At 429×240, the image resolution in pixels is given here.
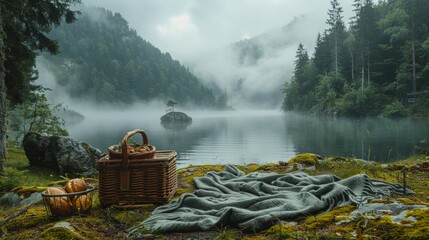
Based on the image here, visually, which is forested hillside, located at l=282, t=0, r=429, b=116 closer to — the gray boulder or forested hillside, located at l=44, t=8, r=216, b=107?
the gray boulder

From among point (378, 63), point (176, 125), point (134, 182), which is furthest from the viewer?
point (176, 125)

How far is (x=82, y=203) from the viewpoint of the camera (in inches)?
165

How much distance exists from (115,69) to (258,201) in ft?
492

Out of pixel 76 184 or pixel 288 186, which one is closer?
pixel 76 184

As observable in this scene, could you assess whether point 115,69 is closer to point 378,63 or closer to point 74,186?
point 378,63

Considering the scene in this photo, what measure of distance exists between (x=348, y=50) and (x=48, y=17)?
59.3 meters

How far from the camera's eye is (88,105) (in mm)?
148125

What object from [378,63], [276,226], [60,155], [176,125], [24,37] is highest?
[378,63]

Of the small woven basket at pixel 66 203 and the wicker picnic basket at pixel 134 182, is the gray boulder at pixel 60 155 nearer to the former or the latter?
the wicker picnic basket at pixel 134 182

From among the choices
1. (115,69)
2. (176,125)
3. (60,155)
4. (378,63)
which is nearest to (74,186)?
(60,155)

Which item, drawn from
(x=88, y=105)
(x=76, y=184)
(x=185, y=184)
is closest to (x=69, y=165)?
(x=185, y=184)

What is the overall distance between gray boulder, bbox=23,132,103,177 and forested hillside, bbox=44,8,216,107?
5349 inches

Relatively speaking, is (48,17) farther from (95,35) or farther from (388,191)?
(95,35)

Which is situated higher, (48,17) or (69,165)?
(48,17)
